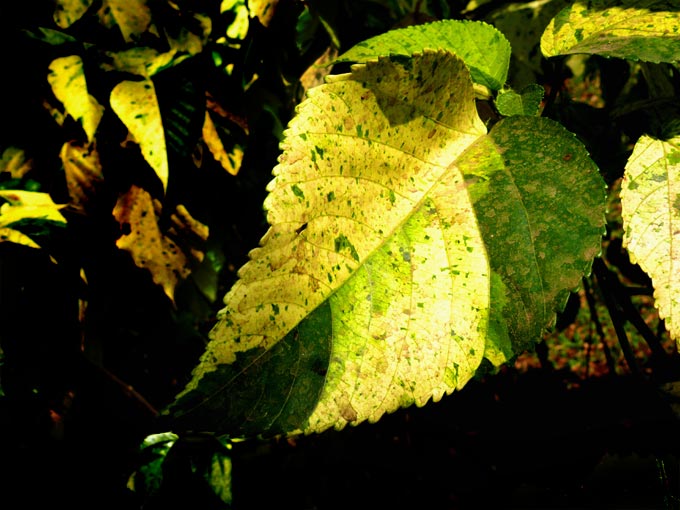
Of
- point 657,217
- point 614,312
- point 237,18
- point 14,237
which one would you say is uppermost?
point 237,18

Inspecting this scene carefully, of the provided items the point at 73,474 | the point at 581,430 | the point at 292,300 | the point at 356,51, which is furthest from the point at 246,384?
the point at 581,430

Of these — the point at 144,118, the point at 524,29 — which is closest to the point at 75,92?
the point at 144,118

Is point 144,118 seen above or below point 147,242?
above

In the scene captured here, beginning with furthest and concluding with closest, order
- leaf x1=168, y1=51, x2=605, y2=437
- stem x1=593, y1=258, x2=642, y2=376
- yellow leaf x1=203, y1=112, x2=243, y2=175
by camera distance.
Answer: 1. yellow leaf x1=203, y1=112, x2=243, y2=175
2. stem x1=593, y1=258, x2=642, y2=376
3. leaf x1=168, y1=51, x2=605, y2=437

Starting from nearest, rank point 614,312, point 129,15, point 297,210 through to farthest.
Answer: point 297,210 < point 614,312 < point 129,15

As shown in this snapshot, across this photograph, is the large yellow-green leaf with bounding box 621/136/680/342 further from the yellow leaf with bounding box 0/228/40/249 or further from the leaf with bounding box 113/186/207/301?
the yellow leaf with bounding box 0/228/40/249

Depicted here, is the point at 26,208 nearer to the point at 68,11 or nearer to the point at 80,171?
the point at 80,171

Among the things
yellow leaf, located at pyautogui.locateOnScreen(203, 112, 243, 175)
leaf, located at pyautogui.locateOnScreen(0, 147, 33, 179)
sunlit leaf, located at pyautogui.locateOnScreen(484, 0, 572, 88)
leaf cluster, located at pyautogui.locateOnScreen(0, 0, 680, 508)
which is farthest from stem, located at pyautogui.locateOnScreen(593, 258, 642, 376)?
leaf, located at pyautogui.locateOnScreen(0, 147, 33, 179)
